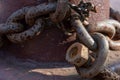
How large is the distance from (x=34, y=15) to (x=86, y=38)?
212mm

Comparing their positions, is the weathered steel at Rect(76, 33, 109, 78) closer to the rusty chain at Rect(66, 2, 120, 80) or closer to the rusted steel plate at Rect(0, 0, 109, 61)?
the rusty chain at Rect(66, 2, 120, 80)

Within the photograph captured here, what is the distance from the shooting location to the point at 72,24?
1.21 m

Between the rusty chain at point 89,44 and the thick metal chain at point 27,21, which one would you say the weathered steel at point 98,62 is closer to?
the rusty chain at point 89,44

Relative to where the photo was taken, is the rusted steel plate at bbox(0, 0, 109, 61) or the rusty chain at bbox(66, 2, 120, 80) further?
the rusted steel plate at bbox(0, 0, 109, 61)

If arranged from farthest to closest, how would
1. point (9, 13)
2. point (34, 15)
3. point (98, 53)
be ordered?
1. point (9, 13)
2. point (34, 15)
3. point (98, 53)

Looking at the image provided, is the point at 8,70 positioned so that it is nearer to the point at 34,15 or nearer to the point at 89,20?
the point at 34,15

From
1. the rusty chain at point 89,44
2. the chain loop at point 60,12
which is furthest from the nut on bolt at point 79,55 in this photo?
the chain loop at point 60,12

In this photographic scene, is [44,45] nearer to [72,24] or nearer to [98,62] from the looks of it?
[72,24]

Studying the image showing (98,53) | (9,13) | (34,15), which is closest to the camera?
(98,53)

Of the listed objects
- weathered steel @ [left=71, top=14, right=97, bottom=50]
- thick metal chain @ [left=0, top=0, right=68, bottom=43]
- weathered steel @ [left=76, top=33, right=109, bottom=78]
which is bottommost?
weathered steel @ [left=76, top=33, right=109, bottom=78]

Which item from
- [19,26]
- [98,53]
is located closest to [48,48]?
[19,26]

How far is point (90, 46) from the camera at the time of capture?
1130 millimetres

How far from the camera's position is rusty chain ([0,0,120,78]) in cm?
112

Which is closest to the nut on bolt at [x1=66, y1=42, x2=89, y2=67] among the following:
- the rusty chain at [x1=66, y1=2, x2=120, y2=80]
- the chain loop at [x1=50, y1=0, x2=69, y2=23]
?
the rusty chain at [x1=66, y1=2, x2=120, y2=80]
